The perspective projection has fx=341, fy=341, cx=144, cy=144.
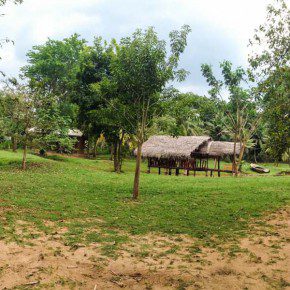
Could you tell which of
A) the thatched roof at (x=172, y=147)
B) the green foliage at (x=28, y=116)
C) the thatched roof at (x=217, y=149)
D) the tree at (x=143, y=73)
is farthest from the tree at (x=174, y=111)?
the thatched roof at (x=217, y=149)

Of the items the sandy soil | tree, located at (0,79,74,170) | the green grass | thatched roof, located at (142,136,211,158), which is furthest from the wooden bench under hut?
the sandy soil

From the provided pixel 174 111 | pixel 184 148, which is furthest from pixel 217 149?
pixel 174 111

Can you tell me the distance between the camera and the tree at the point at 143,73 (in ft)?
42.9

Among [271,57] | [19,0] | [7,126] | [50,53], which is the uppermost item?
[50,53]

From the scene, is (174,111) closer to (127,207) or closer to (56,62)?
(127,207)

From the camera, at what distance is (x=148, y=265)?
6996 mm

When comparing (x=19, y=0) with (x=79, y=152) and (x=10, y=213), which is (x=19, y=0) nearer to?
(x=10, y=213)

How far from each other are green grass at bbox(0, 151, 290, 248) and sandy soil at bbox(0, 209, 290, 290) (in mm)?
678

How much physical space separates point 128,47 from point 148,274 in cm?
922

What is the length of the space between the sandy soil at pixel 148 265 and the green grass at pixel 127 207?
68 centimetres

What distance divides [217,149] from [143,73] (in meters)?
19.6

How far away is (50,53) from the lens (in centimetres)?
4225

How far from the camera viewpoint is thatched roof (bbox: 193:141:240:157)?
30609 millimetres

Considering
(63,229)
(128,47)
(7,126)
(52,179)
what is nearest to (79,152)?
(7,126)
